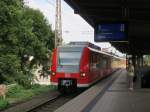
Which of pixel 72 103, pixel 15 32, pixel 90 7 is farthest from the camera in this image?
pixel 15 32

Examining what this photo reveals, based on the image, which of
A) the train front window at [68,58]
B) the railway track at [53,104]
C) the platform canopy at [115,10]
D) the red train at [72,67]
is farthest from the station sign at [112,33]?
the railway track at [53,104]

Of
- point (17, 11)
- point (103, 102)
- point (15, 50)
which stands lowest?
point (103, 102)

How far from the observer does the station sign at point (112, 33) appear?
93.3ft

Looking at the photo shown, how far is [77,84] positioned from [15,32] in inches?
237

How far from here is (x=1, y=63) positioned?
28703mm

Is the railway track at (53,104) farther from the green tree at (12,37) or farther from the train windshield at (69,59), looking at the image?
the green tree at (12,37)

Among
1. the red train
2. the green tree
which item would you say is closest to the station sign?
the red train

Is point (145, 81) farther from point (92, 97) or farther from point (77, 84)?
point (92, 97)

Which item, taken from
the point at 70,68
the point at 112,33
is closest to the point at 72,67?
the point at 70,68

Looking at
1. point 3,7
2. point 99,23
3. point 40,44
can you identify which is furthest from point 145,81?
point 40,44

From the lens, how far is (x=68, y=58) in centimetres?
2794

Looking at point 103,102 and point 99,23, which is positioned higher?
point 99,23

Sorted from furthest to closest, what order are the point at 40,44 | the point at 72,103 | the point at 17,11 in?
the point at 40,44 < the point at 17,11 < the point at 72,103

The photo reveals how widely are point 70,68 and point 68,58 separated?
725 millimetres
